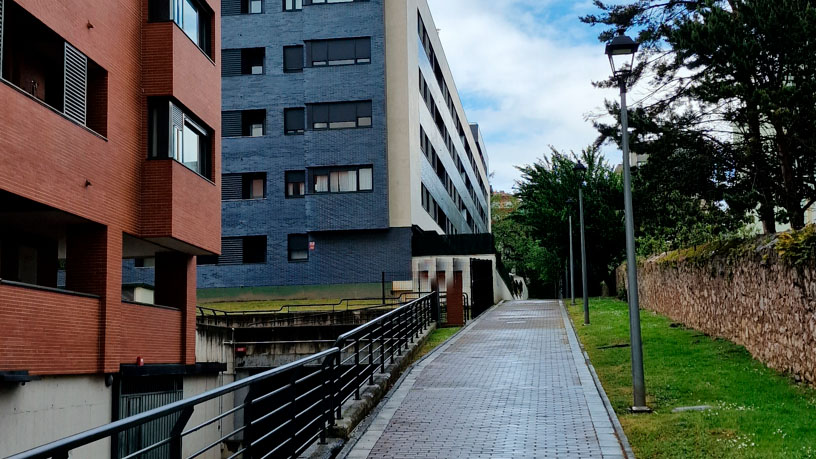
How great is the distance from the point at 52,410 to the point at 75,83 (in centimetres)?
528

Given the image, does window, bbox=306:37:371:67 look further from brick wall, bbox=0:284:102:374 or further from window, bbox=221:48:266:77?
brick wall, bbox=0:284:102:374

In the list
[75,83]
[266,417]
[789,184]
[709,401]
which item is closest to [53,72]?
[75,83]

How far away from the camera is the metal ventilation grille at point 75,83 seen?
1411 cm

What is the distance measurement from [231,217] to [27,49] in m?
27.1

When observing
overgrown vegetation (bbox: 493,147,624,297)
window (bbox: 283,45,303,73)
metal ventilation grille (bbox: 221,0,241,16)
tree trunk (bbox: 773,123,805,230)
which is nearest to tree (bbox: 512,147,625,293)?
overgrown vegetation (bbox: 493,147,624,297)

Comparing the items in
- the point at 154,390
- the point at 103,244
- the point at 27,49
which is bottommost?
the point at 154,390

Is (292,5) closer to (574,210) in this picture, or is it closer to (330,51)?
(330,51)

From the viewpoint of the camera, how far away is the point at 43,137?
43.0 ft

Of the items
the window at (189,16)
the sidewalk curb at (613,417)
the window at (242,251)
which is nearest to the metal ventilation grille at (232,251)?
the window at (242,251)

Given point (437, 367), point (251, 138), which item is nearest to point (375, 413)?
point (437, 367)

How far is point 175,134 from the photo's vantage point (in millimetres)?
17562

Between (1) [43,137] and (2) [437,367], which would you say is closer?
(1) [43,137]

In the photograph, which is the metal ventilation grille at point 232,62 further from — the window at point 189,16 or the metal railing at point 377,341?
the window at point 189,16

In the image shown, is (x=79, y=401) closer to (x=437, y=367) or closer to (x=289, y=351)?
(x=437, y=367)
